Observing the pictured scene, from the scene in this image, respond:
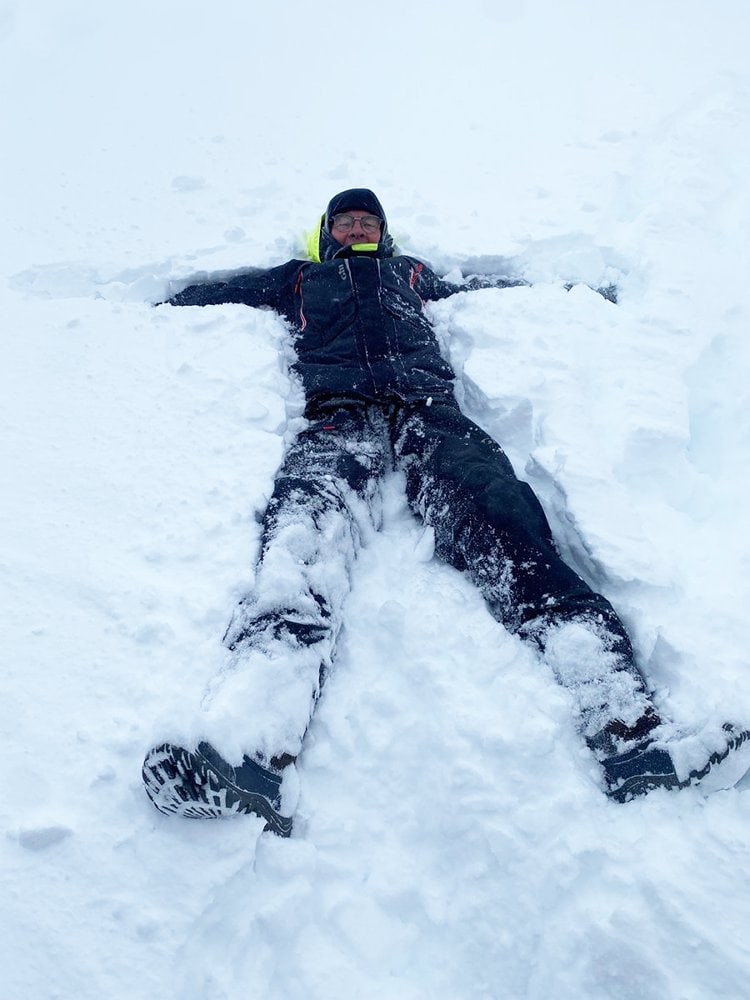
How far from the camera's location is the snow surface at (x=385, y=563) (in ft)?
4.95

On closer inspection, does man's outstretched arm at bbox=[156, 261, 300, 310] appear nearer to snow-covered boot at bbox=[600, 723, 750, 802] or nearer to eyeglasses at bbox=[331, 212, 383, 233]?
eyeglasses at bbox=[331, 212, 383, 233]

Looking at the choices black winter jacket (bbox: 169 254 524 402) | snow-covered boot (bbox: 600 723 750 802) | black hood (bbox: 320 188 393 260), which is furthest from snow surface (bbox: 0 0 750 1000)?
black hood (bbox: 320 188 393 260)

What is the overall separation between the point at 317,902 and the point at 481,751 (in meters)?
0.56

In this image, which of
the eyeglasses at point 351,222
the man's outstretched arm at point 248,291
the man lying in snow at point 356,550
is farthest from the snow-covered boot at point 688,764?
the eyeglasses at point 351,222

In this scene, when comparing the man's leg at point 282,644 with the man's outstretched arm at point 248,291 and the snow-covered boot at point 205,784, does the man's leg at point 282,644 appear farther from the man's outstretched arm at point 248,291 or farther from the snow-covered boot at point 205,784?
the man's outstretched arm at point 248,291

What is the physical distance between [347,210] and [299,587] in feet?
8.35

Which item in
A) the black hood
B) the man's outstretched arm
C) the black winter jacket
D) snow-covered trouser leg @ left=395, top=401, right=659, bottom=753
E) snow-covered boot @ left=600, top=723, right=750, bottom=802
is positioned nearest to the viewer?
snow-covered boot @ left=600, top=723, right=750, bottom=802

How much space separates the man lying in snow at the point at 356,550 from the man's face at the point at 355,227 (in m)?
0.23

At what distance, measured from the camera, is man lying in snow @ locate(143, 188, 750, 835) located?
5.43ft

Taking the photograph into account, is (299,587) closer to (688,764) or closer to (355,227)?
(688,764)

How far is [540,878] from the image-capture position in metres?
1.55

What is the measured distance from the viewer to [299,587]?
199 cm

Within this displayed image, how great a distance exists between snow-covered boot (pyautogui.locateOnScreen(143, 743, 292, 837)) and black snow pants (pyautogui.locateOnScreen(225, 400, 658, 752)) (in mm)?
363

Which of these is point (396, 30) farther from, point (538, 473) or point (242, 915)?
point (242, 915)
